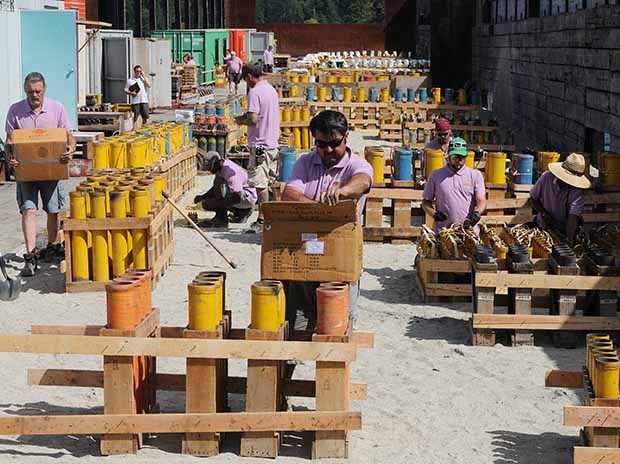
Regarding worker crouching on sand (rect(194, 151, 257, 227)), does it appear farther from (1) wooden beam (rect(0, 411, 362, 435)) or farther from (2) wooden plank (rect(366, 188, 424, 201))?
(1) wooden beam (rect(0, 411, 362, 435))

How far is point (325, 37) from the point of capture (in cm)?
7062

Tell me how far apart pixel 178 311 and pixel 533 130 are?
15306mm

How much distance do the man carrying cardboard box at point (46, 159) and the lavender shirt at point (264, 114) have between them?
332 cm

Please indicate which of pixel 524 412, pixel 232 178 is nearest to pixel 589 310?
pixel 524 412

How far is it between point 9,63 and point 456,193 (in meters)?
11.6

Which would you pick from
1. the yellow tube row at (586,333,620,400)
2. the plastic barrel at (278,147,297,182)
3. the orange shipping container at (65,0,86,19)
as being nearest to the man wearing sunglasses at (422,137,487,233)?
the plastic barrel at (278,147,297,182)

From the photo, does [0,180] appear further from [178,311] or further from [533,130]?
[533,130]

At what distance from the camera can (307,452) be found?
6668mm

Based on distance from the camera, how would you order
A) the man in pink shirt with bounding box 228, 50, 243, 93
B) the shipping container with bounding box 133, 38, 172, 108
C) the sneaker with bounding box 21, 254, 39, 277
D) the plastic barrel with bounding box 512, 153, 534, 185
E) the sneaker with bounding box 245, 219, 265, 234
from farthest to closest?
the man in pink shirt with bounding box 228, 50, 243, 93, the shipping container with bounding box 133, 38, 172, 108, the sneaker with bounding box 245, 219, 265, 234, the plastic barrel with bounding box 512, 153, 534, 185, the sneaker with bounding box 21, 254, 39, 277

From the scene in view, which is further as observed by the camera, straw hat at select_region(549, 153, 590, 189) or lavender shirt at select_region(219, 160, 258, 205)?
lavender shirt at select_region(219, 160, 258, 205)

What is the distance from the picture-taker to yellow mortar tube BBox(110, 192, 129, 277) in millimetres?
10578

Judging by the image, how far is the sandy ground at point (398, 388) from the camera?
6719 millimetres

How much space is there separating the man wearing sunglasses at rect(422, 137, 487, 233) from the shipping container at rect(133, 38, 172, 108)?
23.9m

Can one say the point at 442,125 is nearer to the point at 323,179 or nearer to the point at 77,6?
the point at 323,179
